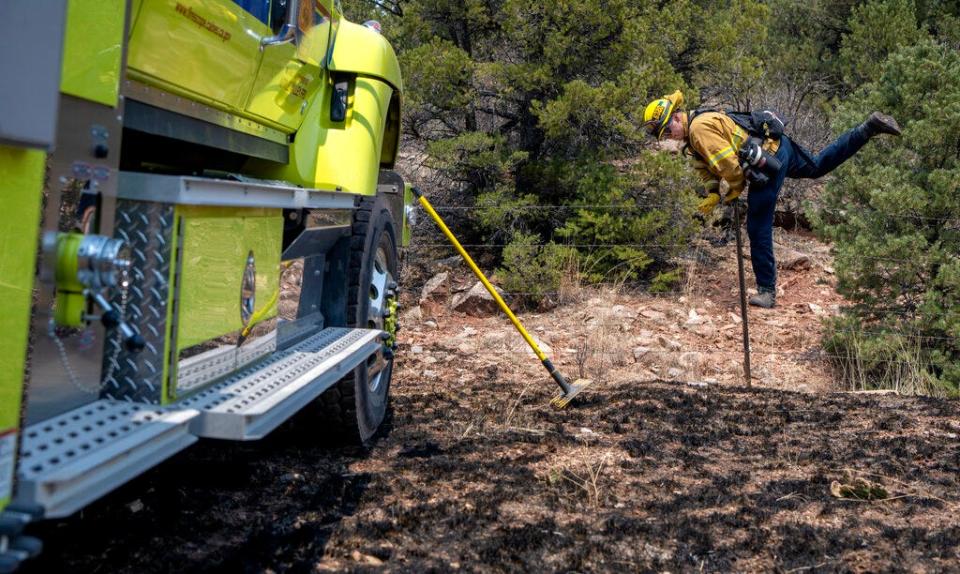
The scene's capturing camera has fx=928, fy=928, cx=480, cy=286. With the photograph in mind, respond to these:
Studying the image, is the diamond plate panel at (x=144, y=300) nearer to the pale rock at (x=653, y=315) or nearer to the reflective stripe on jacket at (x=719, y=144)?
the reflective stripe on jacket at (x=719, y=144)

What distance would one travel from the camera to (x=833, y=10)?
15.7m

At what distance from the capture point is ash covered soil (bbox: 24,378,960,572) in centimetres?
334

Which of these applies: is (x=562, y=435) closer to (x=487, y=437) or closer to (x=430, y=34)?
(x=487, y=437)

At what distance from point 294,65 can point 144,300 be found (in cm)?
193

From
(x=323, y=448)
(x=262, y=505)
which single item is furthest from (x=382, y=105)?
(x=262, y=505)

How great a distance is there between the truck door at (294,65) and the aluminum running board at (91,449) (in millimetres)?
1789

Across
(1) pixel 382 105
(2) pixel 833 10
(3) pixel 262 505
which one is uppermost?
(2) pixel 833 10

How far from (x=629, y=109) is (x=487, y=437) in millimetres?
6006

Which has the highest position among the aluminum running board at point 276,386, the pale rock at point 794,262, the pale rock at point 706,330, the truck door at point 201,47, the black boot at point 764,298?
the truck door at point 201,47

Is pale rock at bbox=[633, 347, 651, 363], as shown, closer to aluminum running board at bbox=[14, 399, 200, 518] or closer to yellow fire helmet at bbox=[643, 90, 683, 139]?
yellow fire helmet at bbox=[643, 90, 683, 139]

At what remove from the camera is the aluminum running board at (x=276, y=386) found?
8.40 ft

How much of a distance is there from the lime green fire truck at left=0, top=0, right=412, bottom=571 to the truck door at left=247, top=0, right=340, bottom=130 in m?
0.01

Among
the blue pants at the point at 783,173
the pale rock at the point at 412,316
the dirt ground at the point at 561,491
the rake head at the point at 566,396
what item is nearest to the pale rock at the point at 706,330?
the blue pants at the point at 783,173

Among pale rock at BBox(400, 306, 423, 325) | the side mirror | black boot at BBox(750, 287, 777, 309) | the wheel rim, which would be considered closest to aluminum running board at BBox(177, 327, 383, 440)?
the wheel rim
